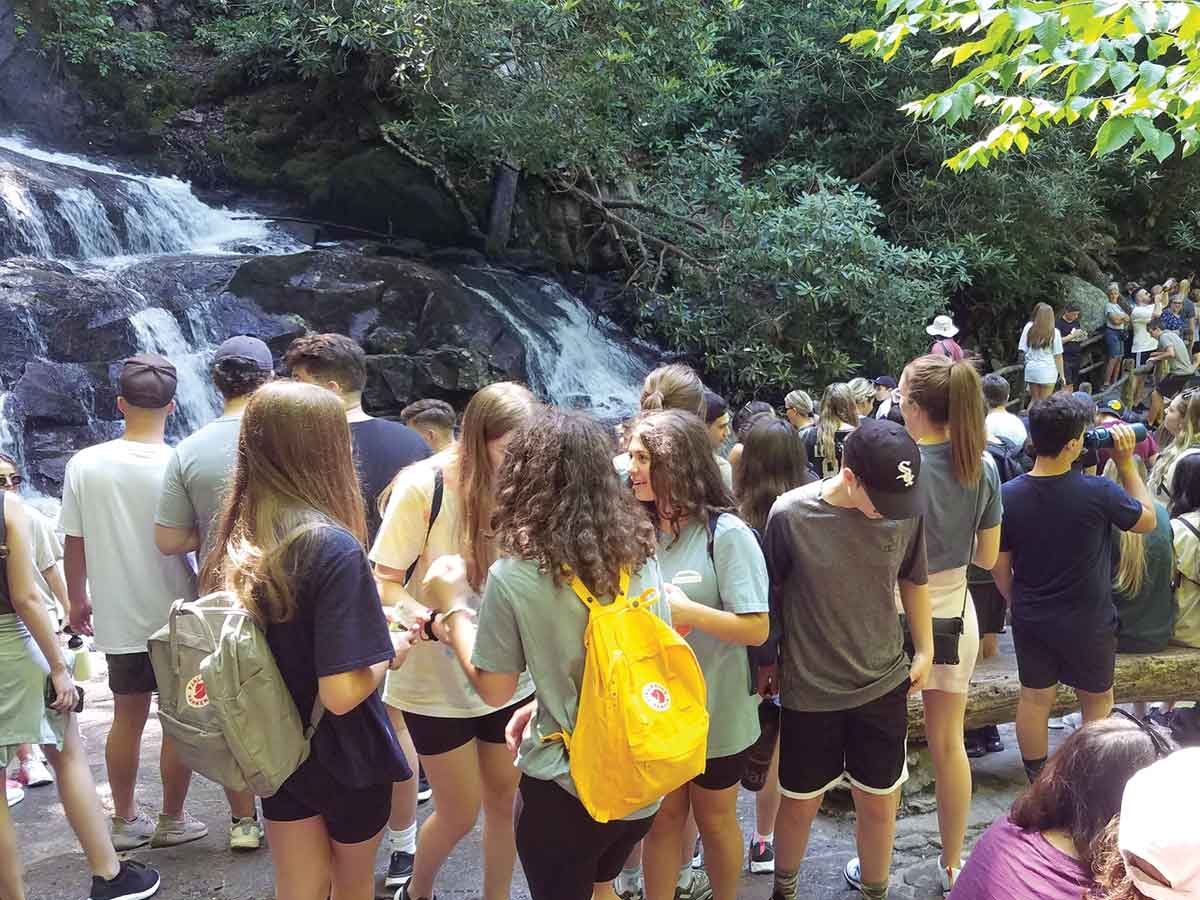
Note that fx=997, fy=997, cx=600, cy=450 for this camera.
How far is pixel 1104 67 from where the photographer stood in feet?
13.5

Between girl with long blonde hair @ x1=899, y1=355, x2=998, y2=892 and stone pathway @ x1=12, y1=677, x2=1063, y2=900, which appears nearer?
girl with long blonde hair @ x1=899, y1=355, x2=998, y2=892

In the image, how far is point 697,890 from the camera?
357 cm

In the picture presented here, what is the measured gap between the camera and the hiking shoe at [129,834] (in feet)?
12.7

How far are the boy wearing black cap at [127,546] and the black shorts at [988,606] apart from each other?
362 cm

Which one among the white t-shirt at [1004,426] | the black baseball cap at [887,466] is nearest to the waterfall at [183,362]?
the white t-shirt at [1004,426]

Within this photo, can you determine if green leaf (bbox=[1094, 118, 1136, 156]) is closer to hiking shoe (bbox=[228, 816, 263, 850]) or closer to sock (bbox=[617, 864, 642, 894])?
sock (bbox=[617, 864, 642, 894])

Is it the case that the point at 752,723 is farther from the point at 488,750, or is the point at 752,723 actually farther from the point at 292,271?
the point at 292,271

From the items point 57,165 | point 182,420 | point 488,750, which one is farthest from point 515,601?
point 57,165

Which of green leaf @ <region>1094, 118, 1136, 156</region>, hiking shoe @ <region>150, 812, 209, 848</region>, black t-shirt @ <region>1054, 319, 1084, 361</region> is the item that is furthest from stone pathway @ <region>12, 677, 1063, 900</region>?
black t-shirt @ <region>1054, 319, 1084, 361</region>

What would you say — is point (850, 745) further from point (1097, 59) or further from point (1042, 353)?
point (1042, 353)

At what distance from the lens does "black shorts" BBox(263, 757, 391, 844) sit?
2.48 m

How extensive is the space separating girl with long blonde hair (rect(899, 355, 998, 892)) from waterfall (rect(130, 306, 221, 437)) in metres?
8.19

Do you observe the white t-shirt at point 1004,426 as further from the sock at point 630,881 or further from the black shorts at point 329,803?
the black shorts at point 329,803

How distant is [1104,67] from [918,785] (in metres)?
3.20
